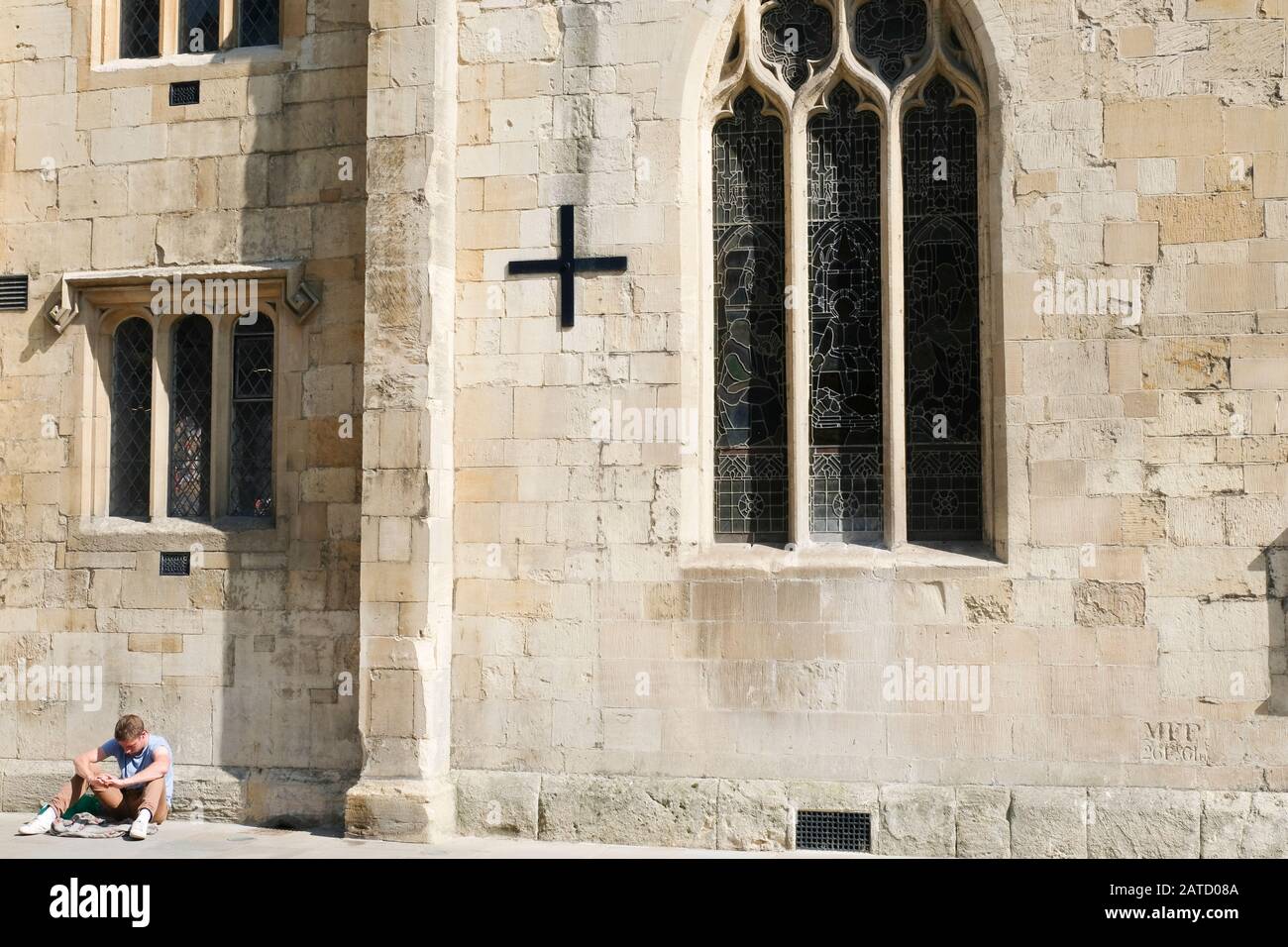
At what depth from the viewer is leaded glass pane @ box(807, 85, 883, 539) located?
9.12 m

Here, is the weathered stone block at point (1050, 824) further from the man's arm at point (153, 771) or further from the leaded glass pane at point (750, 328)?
the man's arm at point (153, 771)

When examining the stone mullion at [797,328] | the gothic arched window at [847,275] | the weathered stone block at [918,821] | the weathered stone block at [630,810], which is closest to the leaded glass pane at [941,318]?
the gothic arched window at [847,275]

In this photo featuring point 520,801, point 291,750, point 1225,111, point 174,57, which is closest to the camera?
point 1225,111

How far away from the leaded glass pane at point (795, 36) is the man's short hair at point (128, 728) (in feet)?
19.8

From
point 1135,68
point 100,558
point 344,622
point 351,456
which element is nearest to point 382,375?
point 351,456

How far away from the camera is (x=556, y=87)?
9.34 m

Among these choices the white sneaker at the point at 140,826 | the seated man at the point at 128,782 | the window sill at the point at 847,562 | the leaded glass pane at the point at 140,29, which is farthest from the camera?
the leaded glass pane at the point at 140,29

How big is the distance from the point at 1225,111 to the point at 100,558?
26.4 feet

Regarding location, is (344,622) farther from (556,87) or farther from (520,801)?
(556,87)

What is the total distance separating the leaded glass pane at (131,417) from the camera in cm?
1023

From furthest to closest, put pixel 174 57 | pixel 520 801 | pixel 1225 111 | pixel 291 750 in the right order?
pixel 174 57, pixel 291 750, pixel 520 801, pixel 1225 111

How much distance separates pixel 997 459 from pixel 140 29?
7.04 meters

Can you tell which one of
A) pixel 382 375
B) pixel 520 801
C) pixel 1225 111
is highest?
pixel 1225 111

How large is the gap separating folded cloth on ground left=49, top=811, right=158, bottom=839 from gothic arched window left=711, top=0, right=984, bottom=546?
172 inches
